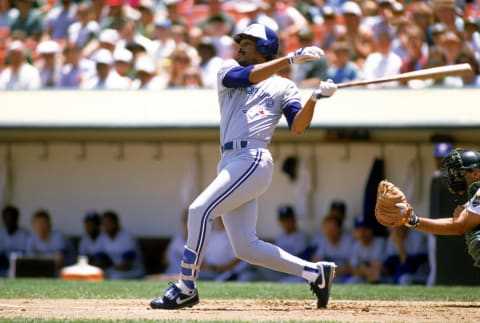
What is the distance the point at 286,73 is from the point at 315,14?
2.19 metres

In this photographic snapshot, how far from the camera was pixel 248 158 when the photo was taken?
19.6 feet

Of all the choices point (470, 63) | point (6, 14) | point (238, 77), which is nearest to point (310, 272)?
point (238, 77)

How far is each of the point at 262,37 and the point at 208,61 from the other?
6212 mm

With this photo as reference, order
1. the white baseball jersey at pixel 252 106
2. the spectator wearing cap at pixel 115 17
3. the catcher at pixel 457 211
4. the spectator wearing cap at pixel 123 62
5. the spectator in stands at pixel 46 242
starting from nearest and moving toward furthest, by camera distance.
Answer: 1. the catcher at pixel 457 211
2. the white baseball jersey at pixel 252 106
3. the spectator in stands at pixel 46 242
4. the spectator wearing cap at pixel 123 62
5. the spectator wearing cap at pixel 115 17

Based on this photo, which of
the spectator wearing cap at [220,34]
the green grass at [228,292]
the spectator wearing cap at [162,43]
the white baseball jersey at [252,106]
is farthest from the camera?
the spectator wearing cap at [162,43]

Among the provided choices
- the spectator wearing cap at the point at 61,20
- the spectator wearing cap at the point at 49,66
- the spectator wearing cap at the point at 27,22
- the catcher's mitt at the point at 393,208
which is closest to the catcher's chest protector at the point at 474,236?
the catcher's mitt at the point at 393,208

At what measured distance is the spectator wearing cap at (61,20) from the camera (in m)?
14.5

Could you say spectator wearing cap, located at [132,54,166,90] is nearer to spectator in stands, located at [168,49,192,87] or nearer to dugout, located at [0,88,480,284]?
spectator in stands, located at [168,49,192,87]

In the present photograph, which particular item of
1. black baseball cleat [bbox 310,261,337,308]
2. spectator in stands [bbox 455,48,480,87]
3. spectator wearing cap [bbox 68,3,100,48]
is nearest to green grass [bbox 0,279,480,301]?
black baseball cleat [bbox 310,261,337,308]

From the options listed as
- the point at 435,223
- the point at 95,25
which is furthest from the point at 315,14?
the point at 435,223

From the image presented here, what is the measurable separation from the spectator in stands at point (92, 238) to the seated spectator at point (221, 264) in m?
1.38

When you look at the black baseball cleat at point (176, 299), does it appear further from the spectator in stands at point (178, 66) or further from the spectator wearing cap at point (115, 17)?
the spectator wearing cap at point (115, 17)

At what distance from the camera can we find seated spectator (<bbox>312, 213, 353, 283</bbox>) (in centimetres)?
1132

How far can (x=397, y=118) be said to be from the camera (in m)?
10.8
